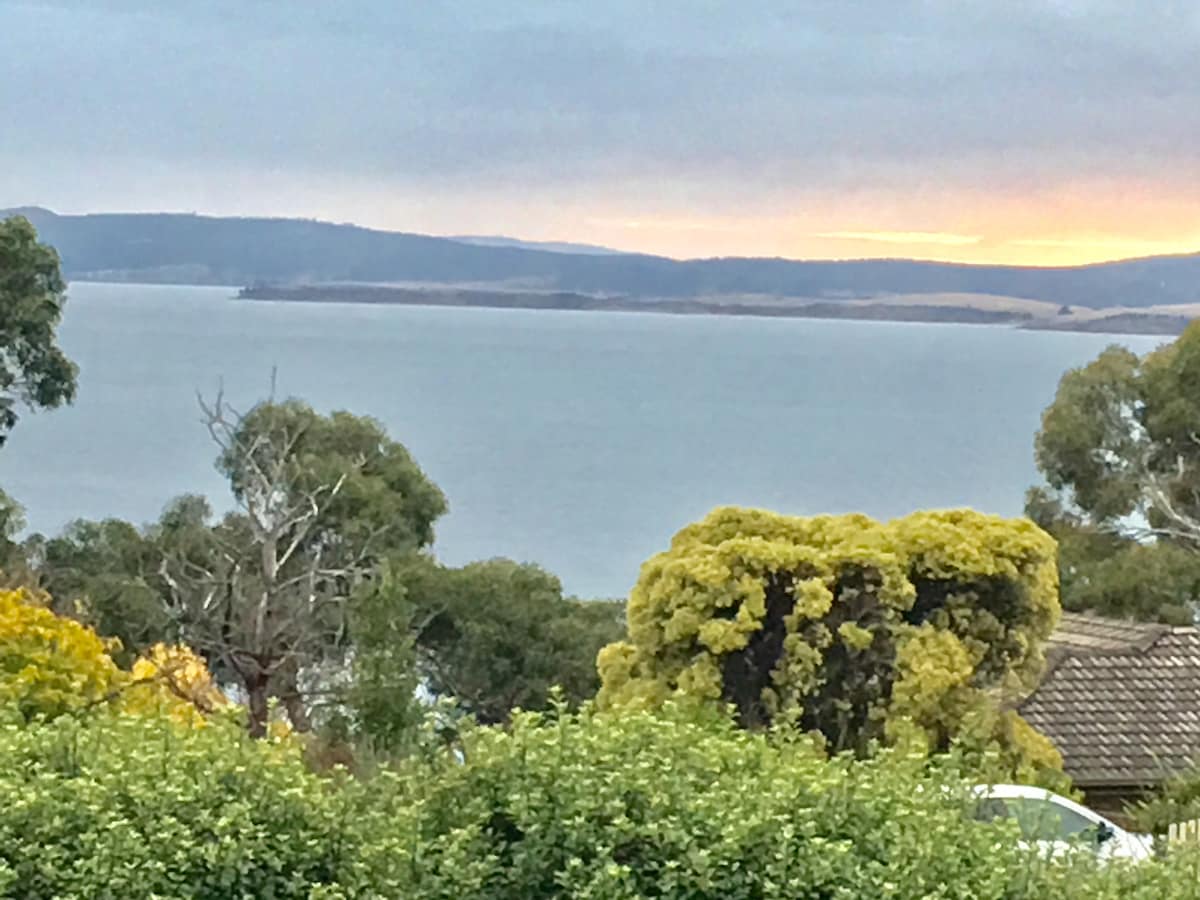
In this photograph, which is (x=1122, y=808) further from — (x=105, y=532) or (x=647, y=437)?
(x=647, y=437)

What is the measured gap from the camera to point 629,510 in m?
42.2

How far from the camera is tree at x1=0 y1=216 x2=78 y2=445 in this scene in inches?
625

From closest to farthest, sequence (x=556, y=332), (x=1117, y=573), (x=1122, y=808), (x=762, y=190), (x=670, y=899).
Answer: (x=670, y=899), (x=1122, y=808), (x=1117, y=573), (x=762, y=190), (x=556, y=332)

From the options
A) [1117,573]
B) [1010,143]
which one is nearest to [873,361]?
[1010,143]

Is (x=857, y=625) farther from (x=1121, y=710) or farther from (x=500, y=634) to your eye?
(x=500, y=634)

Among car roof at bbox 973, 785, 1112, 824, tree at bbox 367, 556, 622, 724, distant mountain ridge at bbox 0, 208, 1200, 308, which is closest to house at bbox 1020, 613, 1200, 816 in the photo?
car roof at bbox 973, 785, 1112, 824

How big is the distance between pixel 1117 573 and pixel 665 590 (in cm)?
1099

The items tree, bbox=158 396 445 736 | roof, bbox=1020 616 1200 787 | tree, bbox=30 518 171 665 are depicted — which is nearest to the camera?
roof, bbox=1020 616 1200 787

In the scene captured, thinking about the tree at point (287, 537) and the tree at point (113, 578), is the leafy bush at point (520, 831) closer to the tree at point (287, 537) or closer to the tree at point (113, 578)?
the tree at point (113, 578)

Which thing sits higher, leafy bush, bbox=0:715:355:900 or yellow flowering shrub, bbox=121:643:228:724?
leafy bush, bbox=0:715:355:900

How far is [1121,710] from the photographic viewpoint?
39.8 ft

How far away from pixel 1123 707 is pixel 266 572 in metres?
8.69

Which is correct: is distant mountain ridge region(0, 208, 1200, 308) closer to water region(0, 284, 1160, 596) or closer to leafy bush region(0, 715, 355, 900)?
water region(0, 284, 1160, 596)

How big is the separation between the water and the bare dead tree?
6.77m
